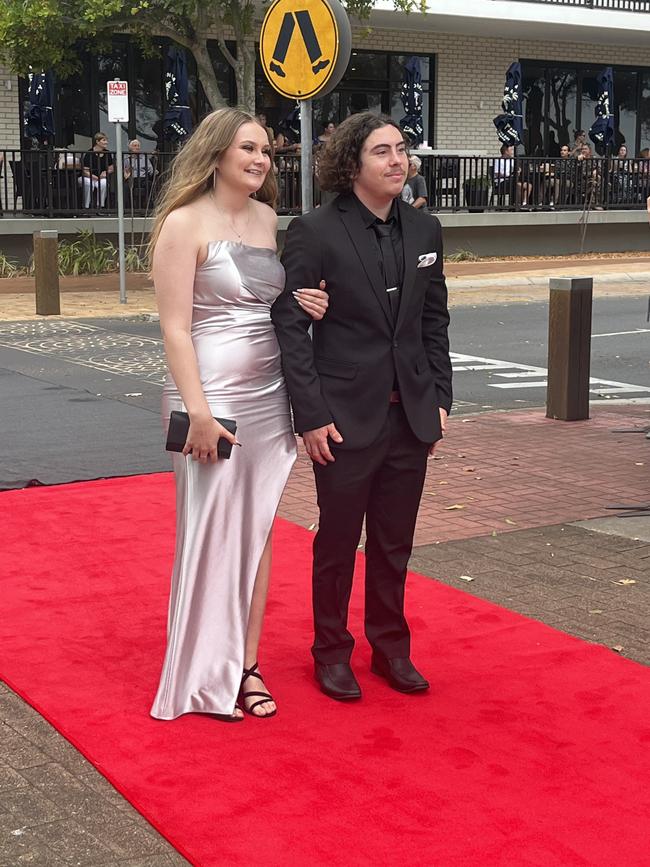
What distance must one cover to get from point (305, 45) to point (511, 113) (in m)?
23.3

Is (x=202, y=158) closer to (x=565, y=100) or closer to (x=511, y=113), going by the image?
(x=511, y=113)

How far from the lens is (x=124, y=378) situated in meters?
12.7

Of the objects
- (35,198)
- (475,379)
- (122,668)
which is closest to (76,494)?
(122,668)

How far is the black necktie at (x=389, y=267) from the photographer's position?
457 centimetres

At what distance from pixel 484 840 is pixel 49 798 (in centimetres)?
125

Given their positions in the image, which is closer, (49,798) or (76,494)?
(49,798)

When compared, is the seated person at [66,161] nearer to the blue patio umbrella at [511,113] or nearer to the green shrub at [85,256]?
the green shrub at [85,256]

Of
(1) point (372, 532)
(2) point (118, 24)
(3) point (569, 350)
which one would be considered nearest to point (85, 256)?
(2) point (118, 24)

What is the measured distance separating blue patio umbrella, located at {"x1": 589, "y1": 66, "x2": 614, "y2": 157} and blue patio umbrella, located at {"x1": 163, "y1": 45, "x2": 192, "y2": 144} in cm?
1055

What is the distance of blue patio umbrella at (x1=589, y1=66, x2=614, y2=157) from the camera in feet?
103

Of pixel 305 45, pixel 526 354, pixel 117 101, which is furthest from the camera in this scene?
pixel 117 101

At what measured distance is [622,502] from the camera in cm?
769

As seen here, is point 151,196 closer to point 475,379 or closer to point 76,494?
point 475,379

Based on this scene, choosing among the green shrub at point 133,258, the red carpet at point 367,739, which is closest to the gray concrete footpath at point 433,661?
the red carpet at point 367,739
